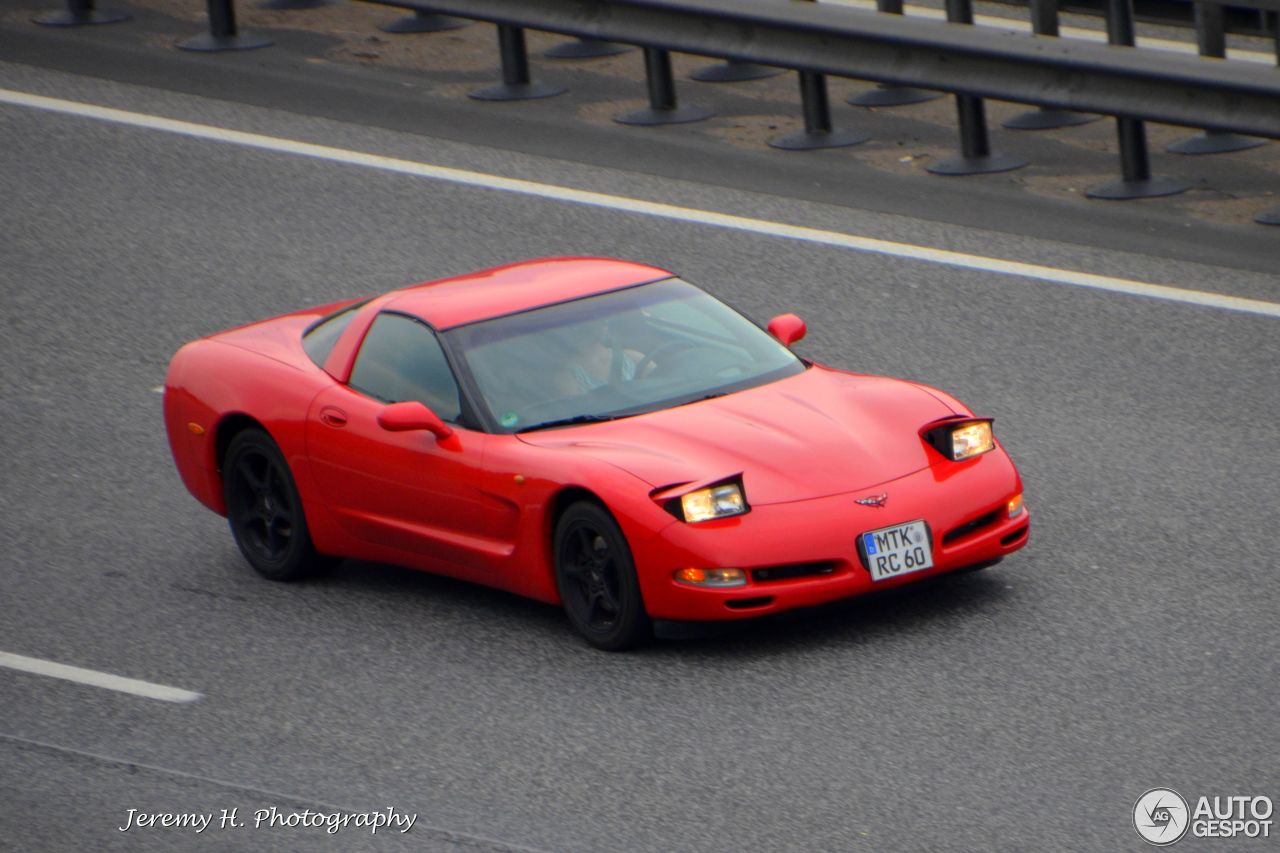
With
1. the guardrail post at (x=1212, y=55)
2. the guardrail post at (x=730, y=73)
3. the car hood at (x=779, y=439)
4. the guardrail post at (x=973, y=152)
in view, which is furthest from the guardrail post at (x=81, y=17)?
the car hood at (x=779, y=439)

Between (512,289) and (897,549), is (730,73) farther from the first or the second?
(897,549)

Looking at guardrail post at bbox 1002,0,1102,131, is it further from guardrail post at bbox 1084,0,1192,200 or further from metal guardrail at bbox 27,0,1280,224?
guardrail post at bbox 1084,0,1192,200

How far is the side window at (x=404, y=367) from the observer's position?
27.8 ft

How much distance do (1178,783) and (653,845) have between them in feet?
5.03

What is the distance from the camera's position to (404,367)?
8.67 m

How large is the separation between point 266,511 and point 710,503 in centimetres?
239


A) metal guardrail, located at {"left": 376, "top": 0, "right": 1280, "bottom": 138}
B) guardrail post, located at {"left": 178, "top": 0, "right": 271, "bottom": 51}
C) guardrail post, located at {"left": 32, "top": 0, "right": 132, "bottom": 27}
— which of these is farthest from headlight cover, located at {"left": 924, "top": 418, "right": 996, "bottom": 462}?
guardrail post, located at {"left": 32, "top": 0, "right": 132, "bottom": 27}

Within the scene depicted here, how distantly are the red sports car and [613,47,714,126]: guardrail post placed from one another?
5.32m

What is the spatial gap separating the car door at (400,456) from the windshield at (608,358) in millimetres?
176

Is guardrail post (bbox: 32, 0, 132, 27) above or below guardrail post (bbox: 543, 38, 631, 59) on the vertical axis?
above

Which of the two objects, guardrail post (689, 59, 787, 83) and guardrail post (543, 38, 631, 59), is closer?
guardrail post (689, 59, 787, 83)

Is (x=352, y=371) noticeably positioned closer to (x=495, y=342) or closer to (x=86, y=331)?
(x=495, y=342)

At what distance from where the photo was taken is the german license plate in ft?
24.8

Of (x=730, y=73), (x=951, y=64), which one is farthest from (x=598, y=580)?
(x=730, y=73)
